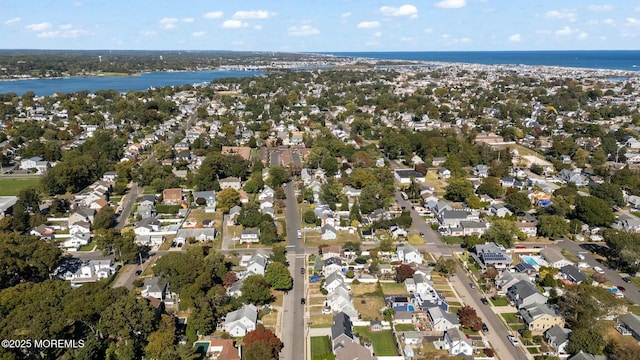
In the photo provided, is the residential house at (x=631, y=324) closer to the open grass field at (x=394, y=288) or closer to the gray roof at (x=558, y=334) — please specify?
the gray roof at (x=558, y=334)

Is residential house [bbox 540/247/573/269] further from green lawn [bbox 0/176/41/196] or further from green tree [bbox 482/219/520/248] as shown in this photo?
green lawn [bbox 0/176/41/196]

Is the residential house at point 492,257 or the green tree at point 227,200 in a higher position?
the green tree at point 227,200

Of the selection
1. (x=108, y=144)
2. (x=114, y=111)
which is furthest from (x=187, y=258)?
(x=114, y=111)

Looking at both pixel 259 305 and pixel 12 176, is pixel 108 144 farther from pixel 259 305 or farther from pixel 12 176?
pixel 259 305

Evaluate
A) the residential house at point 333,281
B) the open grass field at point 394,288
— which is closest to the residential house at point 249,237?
the residential house at point 333,281

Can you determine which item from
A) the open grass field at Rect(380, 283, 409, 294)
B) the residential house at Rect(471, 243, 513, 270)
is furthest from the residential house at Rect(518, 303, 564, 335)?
the open grass field at Rect(380, 283, 409, 294)

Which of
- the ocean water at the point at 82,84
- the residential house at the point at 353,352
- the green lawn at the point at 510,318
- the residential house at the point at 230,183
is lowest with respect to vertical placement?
the green lawn at the point at 510,318
